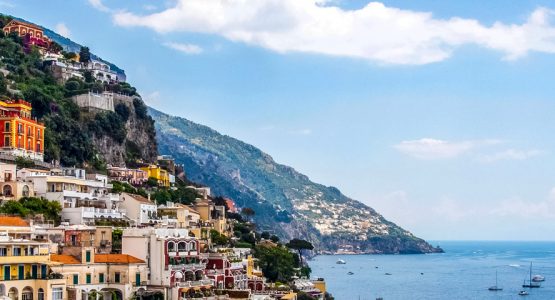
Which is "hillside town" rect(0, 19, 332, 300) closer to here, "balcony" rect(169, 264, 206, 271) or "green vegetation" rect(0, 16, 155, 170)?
"balcony" rect(169, 264, 206, 271)

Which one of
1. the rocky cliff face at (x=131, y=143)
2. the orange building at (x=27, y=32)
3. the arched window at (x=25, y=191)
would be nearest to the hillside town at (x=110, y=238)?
the arched window at (x=25, y=191)

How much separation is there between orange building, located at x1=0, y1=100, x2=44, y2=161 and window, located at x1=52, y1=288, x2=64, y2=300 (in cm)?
2573

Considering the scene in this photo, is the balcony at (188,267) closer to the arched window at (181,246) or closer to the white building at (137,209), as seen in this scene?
the arched window at (181,246)

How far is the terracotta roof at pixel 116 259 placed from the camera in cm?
5414

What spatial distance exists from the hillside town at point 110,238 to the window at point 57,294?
0.19 feet

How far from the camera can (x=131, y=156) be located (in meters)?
98.8

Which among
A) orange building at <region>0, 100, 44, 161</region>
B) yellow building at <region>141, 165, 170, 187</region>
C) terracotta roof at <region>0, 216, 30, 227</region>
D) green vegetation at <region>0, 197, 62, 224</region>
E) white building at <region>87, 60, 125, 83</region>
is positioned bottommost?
terracotta roof at <region>0, 216, 30, 227</region>

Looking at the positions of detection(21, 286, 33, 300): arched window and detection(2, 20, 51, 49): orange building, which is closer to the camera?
detection(21, 286, 33, 300): arched window

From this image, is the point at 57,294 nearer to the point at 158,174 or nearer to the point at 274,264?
the point at 274,264

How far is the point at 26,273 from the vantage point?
48281 mm

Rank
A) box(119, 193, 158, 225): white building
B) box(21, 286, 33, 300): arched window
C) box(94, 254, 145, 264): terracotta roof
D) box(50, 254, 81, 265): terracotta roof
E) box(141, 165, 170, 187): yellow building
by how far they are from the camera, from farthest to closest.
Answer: box(141, 165, 170, 187): yellow building, box(119, 193, 158, 225): white building, box(94, 254, 145, 264): terracotta roof, box(50, 254, 81, 265): terracotta roof, box(21, 286, 33, 300): arched window

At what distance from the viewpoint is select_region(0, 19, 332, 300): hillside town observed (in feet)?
167

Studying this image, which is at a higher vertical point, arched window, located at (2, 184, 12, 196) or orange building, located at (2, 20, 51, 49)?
orange building, located at (2, 20, 51, 49)

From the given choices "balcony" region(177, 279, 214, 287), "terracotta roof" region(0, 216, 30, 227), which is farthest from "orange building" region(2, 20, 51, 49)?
"terracotta roof" region(0, 216, 30, 227)
